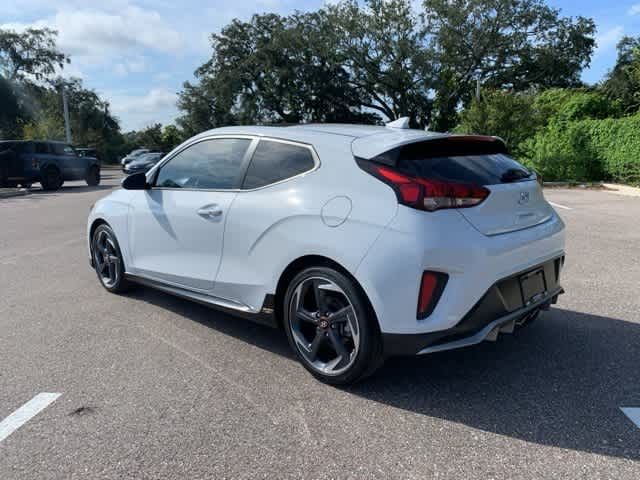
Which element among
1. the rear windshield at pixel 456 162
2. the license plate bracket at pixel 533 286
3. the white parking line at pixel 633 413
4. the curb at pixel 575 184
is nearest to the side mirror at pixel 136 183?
the rear windshield at pixel 456 162

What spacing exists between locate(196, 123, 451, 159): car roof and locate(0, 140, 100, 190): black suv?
17324 mm

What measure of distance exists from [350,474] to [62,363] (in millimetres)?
2291

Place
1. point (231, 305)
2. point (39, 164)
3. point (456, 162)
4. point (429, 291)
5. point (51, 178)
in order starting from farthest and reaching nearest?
point (51, 178) < point (39, 164) < point (231, 305) < point (456, 162) < point (429, 291)

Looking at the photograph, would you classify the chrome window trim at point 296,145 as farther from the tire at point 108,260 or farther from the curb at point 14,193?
the curb at point 14,193

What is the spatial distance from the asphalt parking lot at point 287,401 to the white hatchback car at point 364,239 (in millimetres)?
350

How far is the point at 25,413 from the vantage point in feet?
9.60

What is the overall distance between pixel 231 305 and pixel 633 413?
100 inches

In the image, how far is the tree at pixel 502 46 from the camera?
4172 centimetres

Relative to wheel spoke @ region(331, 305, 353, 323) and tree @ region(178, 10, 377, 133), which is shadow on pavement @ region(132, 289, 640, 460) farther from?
tree @ region(178, 10, 377, 133)

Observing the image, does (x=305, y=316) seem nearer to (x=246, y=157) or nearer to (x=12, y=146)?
(x=246, y=157)

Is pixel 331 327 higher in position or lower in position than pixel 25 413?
higher

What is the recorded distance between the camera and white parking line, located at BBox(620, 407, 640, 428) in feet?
9.01

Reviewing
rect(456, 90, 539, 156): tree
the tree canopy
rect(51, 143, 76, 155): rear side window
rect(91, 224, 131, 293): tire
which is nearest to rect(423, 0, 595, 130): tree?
the tree canopy

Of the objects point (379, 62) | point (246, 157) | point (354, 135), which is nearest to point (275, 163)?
point (246, 157)
